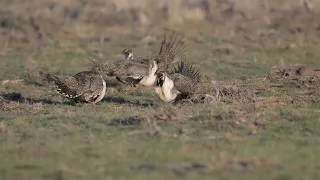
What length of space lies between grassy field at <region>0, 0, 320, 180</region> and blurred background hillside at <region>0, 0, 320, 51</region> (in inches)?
3.5

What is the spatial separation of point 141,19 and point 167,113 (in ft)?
46.8

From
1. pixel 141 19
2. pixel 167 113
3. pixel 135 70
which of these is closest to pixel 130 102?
pixel 135 70

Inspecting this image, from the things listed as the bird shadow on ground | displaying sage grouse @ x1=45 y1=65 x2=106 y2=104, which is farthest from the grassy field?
displaying sage grouse @ x1=45 y1=65 x2=106 y2=104

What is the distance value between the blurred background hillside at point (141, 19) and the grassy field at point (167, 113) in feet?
0.29

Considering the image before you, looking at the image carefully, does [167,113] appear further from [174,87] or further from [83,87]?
[83,87]

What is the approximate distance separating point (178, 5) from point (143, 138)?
55.6 ft

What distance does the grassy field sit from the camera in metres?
7.31

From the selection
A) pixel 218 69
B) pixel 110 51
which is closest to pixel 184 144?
pixel 218 69

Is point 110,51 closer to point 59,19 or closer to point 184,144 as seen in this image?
point 59,19

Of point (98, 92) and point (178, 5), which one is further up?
point (178, 5)

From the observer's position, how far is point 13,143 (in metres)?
8.61

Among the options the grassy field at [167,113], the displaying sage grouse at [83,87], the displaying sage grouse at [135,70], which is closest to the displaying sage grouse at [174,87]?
the grassy field at [167,113]

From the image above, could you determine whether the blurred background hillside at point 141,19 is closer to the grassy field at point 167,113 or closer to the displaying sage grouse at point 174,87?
the grassy field at point 167,113

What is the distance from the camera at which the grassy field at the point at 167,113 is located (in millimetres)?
7312
